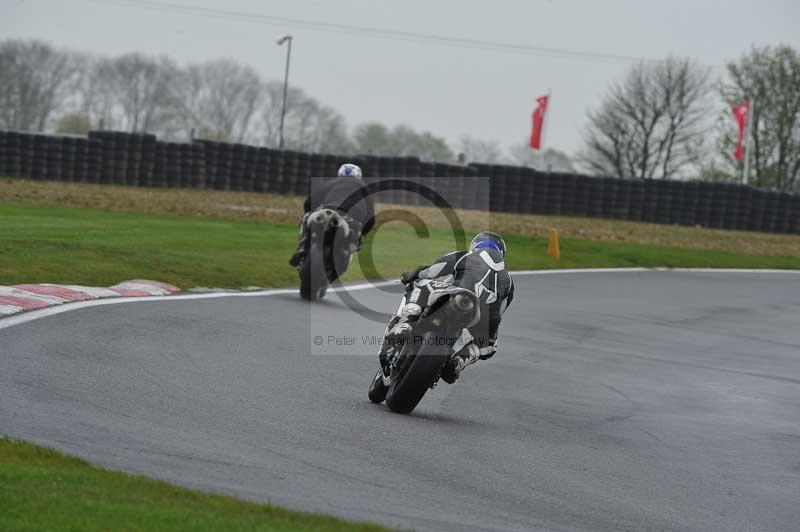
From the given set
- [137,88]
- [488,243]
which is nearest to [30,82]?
[137,88]

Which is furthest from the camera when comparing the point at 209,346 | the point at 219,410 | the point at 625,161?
the point at 625,161

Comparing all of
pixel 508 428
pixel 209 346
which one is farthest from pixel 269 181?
pixel 508 428

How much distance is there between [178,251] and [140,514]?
1353 cm

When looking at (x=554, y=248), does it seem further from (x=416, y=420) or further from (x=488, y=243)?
(x=416, y=420)

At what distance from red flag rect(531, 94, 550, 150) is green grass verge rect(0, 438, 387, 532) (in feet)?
136

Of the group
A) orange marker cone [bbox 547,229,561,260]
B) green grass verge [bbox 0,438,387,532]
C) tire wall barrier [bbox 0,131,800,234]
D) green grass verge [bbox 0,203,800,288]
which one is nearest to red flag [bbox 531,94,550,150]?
tire wall barrier [bbox 0,131,800,234]

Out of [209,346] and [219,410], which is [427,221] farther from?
[219,410]

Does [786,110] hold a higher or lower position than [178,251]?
higher

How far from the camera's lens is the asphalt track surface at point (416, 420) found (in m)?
6.44

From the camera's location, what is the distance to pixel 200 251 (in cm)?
1914

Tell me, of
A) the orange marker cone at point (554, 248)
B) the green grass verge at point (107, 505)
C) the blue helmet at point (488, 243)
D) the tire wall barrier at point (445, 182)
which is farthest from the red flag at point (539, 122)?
the green grass verge at point (107, 505)

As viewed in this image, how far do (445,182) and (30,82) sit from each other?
76.6 metres

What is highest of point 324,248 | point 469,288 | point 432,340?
point 469,288

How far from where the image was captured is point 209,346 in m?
10.7
